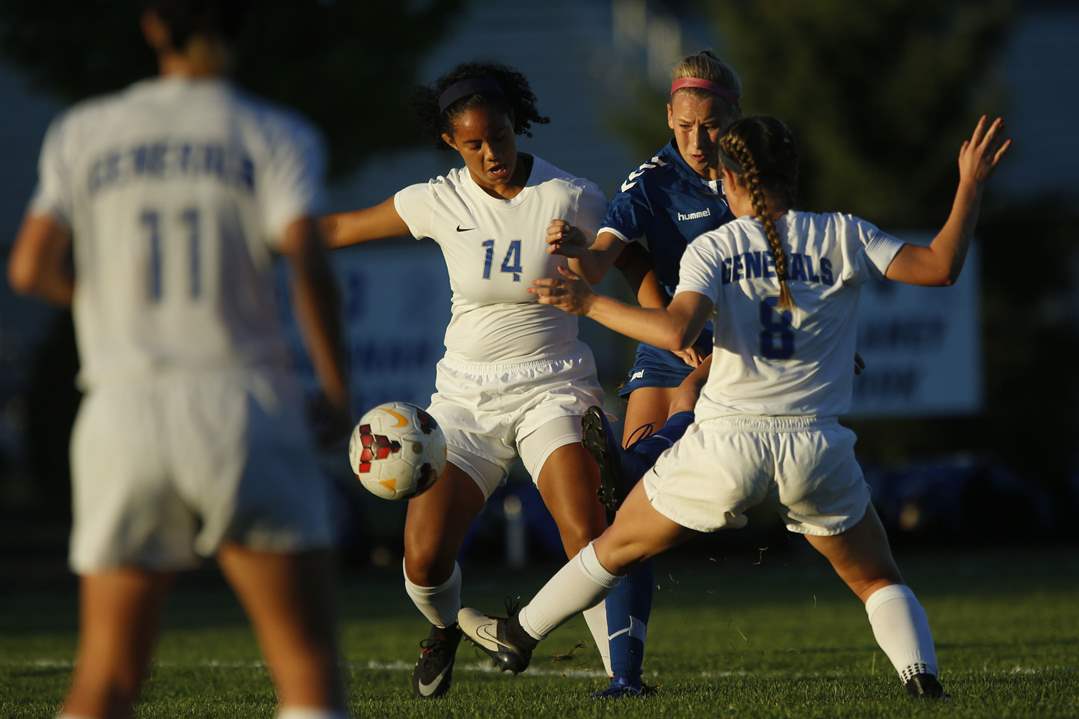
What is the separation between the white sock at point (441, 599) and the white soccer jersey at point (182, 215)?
319 cm

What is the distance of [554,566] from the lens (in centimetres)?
1797

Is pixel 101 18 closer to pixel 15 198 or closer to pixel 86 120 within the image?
pixel 15 198

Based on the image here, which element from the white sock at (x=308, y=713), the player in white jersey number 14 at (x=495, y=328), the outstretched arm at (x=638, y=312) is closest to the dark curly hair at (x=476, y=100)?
the player in white jersey number 14 at (x=495, y=328)

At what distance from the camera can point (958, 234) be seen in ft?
17.6

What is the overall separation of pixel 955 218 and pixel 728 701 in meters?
1.98

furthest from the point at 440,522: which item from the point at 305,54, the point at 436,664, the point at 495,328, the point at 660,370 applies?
the point at 305,54

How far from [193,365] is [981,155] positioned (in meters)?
2.77

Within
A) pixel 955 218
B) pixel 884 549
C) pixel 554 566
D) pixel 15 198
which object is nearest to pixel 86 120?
pixel 955 218

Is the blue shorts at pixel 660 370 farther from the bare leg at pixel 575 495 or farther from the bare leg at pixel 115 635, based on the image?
the bare leg at pixel 115 635

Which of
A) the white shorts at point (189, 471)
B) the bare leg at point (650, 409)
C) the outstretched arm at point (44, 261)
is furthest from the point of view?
the bare leg at point (650, 409)

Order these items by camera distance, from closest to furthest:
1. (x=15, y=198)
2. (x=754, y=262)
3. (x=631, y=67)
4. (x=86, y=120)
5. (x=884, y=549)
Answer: (x=86, y=120) → (x=754, y=262) → (x=884, y=549) → (x=631, y=67) → (x=15, y=198)

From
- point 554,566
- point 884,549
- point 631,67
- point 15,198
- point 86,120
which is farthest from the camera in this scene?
point 15,198

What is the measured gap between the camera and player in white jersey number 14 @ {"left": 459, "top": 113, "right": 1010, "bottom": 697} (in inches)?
209

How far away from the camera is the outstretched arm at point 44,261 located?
3941mm
